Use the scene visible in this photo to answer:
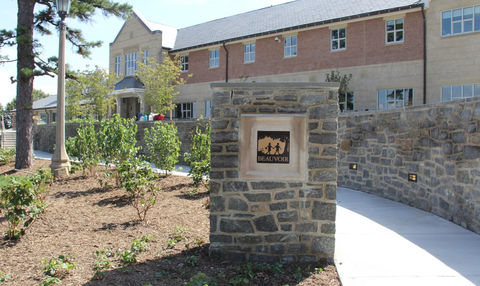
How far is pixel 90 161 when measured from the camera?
8977 mm

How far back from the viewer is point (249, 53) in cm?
2111

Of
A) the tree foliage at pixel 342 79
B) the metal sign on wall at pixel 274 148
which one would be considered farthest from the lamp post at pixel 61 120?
the tree foliage at pixel 342 79

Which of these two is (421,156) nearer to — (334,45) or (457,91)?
(457,91)

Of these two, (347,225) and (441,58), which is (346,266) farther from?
(441,58)

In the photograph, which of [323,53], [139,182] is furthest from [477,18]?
[139,182]

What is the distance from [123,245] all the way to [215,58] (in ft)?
63.0

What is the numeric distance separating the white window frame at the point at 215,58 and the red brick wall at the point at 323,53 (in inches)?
11.8

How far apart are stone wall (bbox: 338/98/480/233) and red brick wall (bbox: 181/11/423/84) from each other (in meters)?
8.65

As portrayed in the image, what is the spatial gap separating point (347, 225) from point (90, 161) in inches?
256

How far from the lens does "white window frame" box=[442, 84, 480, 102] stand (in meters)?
14.6

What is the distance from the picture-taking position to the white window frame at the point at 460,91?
575 inches

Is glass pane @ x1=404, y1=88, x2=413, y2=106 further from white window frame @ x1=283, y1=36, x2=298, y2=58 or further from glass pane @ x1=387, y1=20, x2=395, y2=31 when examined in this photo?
white window frame @ x1=283, y1=36, x2=298, y2=58

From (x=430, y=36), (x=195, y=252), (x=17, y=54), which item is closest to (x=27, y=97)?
(x=17, y=54)

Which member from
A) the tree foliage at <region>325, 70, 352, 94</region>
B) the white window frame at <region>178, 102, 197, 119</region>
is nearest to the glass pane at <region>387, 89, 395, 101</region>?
the tree foliage at <region>325, 70, 352, 94</region>
